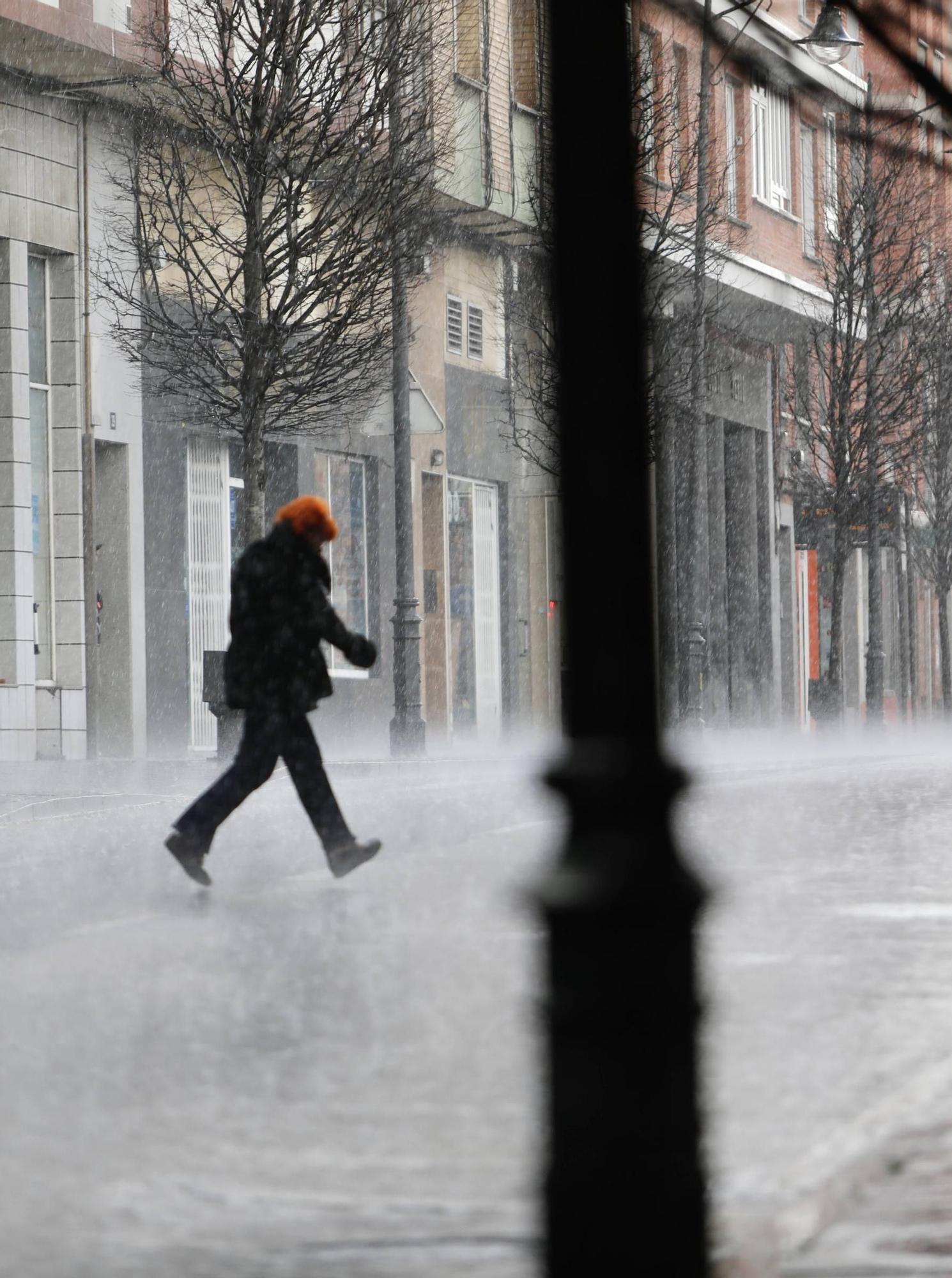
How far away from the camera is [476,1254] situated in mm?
4754

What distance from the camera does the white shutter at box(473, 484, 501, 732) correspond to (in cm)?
3366

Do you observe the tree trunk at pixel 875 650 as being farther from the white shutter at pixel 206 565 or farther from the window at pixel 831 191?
the white shutter at pixel 206 565

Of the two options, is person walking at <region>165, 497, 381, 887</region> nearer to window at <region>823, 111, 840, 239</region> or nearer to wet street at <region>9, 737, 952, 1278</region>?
wet street at <region>9, 737, 952, 1278</region>

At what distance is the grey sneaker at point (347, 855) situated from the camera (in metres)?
12.0

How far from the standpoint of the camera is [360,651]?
38.3ft

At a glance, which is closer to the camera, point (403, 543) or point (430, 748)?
point (403, 543)

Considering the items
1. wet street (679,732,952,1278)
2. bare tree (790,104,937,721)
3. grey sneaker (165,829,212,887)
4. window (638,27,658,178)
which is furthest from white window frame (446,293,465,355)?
grey sneaker (165,829,212,887)

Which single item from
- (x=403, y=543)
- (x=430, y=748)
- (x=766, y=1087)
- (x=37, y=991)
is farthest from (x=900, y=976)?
(x=430, y=748)

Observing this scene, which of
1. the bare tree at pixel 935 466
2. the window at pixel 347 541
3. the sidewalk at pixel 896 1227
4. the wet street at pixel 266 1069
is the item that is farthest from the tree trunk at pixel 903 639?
the sidewalk at pixel 896 1227

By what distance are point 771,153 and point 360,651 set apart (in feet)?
100

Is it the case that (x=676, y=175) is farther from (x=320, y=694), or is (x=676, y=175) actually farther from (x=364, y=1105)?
(x=364, y=1105)

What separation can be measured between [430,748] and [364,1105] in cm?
2384

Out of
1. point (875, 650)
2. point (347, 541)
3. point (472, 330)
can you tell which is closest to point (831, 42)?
point (347, 541)

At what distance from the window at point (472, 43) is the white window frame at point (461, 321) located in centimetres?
270
